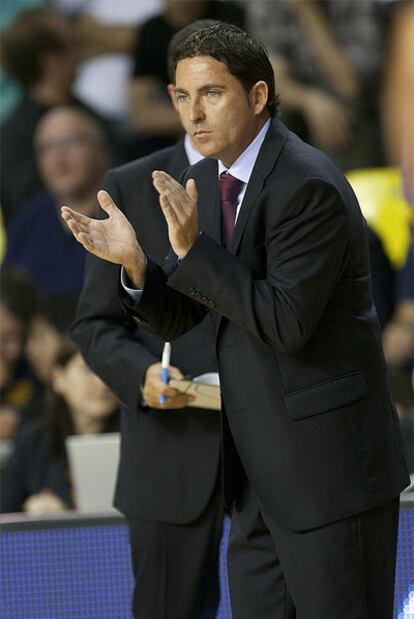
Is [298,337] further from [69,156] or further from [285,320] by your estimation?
[69,156]

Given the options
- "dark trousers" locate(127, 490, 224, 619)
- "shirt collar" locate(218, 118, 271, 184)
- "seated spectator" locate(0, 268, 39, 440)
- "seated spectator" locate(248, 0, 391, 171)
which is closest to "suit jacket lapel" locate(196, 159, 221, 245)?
"shirt collar" locate(218, 118, 271, 184)

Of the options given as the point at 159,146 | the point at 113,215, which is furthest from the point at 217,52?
the point at 159,146

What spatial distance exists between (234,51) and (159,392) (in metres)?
0.99

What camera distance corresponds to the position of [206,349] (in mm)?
3166

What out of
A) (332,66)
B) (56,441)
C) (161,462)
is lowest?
(56,441)

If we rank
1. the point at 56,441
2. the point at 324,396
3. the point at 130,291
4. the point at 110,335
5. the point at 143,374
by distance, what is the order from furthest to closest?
the point at 56,441 < the point at 110,335 < the point at 143,374 < the point at 130,291 < the point at 324,396

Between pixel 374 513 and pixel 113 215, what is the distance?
32.3 inches

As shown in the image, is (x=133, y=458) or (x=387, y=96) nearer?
(x=133, y=458)

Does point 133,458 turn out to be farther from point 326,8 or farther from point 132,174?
point 326,8

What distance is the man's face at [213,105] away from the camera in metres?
2.39

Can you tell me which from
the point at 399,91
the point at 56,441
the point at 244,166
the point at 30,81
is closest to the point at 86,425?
the point at 56,441

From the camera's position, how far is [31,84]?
666 cm

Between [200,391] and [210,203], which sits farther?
[200,391]

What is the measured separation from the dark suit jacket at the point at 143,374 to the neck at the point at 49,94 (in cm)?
343
